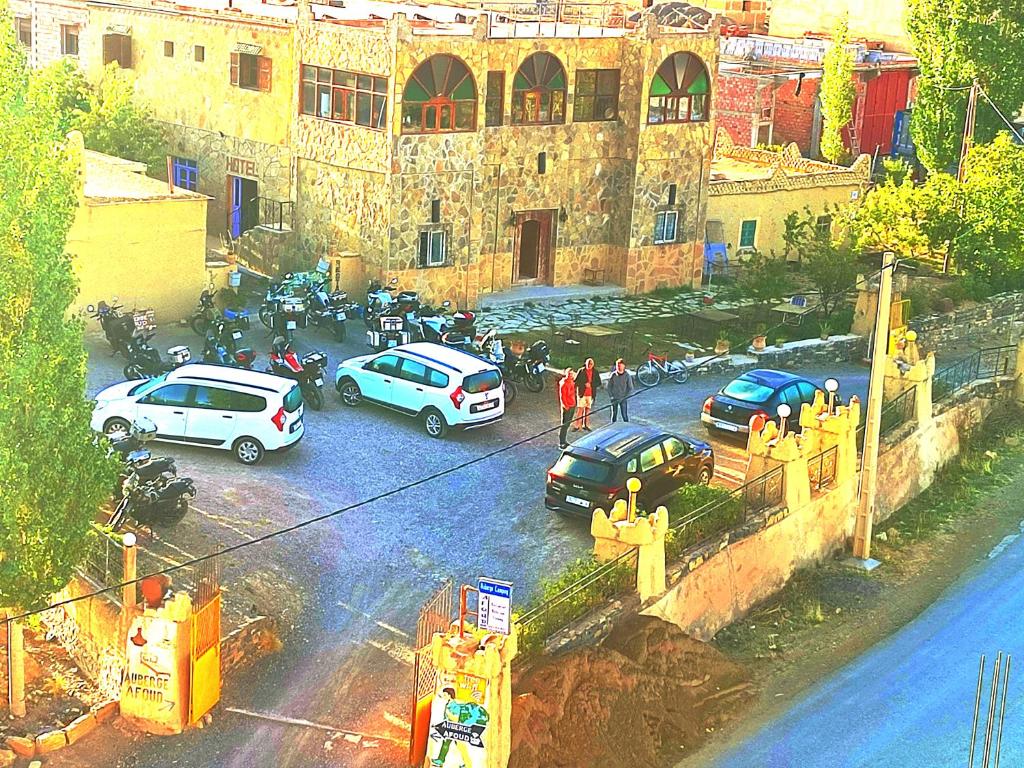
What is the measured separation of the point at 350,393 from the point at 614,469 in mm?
7472

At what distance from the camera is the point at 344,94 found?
1713 inches

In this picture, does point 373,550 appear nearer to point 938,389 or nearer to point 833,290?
point 938,389

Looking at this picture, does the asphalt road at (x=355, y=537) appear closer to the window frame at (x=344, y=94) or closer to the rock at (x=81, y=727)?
the rock at (x=81, y=727)

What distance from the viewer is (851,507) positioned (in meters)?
33.9

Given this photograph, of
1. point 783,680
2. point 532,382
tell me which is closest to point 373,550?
point 783,680

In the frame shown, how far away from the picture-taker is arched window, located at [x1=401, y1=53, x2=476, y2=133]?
4253cm

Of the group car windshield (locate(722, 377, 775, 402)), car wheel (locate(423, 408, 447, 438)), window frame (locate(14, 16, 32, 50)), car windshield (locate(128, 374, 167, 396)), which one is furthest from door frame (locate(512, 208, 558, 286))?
window frame (locate(14, 16, 32, 50))

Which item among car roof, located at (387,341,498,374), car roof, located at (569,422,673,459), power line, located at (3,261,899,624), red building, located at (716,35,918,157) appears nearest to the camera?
power line, located at (3,261,899,624)

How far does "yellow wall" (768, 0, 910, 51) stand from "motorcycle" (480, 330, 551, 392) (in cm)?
3742

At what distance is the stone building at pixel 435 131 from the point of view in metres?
43.1

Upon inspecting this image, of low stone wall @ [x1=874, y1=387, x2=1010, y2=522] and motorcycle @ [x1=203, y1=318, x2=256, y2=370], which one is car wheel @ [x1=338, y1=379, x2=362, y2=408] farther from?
low stone wall @ [x1=874, y1=387, x2=1010, y2=522]

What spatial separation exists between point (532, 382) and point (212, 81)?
15003 millimetres

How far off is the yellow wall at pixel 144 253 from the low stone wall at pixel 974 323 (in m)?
18.1

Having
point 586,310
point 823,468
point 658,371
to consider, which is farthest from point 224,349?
point 823,468
